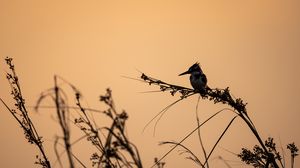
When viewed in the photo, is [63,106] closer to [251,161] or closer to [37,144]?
[37,144]

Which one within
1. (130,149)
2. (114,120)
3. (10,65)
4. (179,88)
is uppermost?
(10,65)

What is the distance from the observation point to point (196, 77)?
10180 millimetres

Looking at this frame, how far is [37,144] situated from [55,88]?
160cm

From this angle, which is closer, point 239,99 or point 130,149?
point 130,149

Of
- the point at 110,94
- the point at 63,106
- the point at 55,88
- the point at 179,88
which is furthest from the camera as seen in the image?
the point at 179,88

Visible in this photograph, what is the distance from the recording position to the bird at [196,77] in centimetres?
970

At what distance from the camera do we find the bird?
9697mm

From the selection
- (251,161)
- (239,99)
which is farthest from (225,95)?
(251,161)

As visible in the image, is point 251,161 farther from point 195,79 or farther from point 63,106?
point 195,79

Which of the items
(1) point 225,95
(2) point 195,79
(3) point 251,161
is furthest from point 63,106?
(2) point 195,79

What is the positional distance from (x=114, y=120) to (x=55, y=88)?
0.35 m

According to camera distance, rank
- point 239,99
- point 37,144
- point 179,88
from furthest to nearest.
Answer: point 179,88 → point 239,99 → point 37,144

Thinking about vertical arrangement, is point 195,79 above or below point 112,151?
above

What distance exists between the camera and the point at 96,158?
3.34 meters
